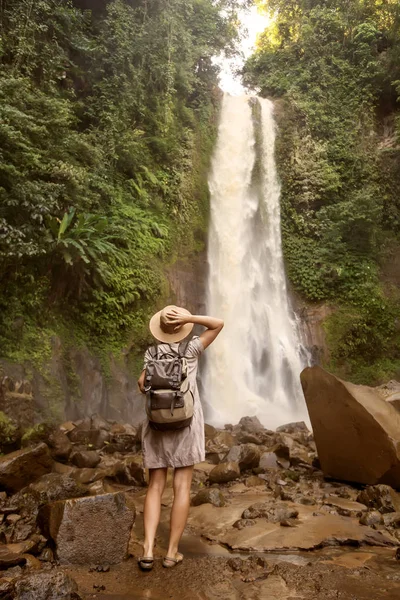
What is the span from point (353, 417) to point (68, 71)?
10678mm

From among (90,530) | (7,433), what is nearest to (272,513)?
(90,530)

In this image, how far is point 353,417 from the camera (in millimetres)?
4711

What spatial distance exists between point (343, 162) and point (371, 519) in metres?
15.0

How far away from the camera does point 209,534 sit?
3430 millimetres

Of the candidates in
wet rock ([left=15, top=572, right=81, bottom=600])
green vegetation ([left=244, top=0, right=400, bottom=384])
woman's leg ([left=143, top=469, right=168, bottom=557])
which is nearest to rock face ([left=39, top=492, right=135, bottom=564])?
woman's leg ([left=143, top=469, right=168, bottom=557])

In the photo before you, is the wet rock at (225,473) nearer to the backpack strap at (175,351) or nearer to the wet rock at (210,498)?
the wet rock at (210,498)

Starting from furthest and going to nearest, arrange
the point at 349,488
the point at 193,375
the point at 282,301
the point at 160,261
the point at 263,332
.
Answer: the point at 282,301 → the point at 263,332 → the point at 160,261 → the point at 349,488 → the point at 193,375

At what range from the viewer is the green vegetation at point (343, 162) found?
13.4m

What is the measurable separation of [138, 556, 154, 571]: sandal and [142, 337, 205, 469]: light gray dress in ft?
1.77

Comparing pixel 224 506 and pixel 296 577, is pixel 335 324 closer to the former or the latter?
pixel 224 506

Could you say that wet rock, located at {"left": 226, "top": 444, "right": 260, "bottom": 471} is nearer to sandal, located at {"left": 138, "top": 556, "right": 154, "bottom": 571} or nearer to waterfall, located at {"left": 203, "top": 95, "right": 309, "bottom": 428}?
sandal, located at {"left": 138, "top": 556, "right": 154, "bottom": 571}

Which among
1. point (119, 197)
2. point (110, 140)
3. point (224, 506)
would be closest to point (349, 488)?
point (224, 506)

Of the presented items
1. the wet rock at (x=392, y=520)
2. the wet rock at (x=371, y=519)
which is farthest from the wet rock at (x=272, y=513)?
the wet rock at (x=392, y=520)

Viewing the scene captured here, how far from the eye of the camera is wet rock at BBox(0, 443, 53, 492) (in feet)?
13.4
